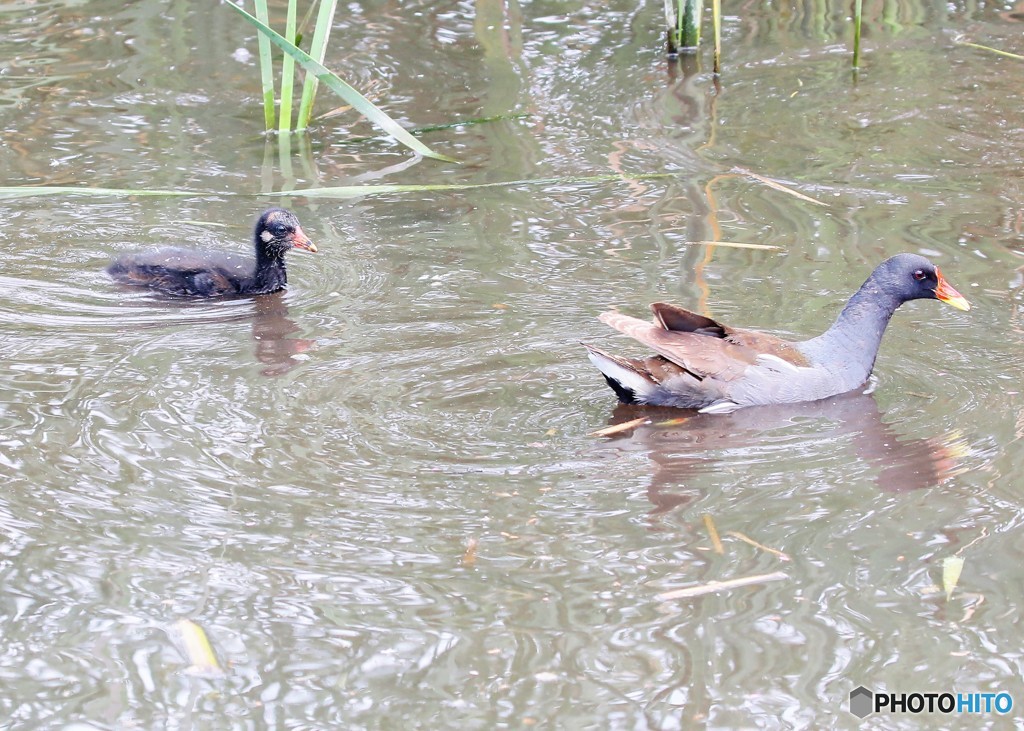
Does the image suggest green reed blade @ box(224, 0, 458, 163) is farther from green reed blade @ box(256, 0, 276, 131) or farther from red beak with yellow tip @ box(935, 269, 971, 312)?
red beak with yellow tip @ box(935, 269, 971, 312)

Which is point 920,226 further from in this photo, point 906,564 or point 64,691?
point 64,691

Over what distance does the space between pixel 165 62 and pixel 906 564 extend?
7.12m

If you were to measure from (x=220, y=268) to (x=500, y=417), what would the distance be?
2.31 metres

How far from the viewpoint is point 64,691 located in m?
3.33

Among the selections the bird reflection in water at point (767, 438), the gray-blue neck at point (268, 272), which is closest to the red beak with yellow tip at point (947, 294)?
the bird reflection in water at point (767, 438)

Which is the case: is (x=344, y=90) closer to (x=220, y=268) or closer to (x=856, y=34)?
(x=220, y=268)

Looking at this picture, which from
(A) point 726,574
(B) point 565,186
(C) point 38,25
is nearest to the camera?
(A) point 726,574

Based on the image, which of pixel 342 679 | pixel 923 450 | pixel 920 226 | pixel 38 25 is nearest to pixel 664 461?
pixel 923 450

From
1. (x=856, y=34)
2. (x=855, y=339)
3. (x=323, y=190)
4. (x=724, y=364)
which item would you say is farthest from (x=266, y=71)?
(x=855, y=339)

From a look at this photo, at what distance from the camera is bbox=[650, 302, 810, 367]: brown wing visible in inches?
206

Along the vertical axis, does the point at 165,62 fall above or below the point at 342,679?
above

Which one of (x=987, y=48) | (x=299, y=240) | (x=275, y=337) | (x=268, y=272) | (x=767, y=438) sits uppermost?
(x=987, y=48)

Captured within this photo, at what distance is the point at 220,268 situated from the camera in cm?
673

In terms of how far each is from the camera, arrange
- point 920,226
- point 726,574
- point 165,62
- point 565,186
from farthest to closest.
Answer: point 165,62 → point 565,186 → point 920,226 → point 726,574
